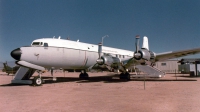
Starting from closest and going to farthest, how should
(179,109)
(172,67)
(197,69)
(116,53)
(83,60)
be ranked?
1. (179,109)
2. (83,60)
3. (116,53)
4. (197,69)
5. (172,67)

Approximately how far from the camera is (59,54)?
531 inches

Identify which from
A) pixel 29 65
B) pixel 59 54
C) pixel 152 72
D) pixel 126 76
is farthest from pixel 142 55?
pixel 29 65

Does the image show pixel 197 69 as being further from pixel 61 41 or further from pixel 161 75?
pixel 61 41

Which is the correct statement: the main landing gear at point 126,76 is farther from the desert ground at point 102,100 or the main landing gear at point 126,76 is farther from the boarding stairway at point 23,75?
the boarding stairway at point 23,75

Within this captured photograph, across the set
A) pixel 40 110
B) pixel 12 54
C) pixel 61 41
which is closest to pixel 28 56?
pixel 12 54

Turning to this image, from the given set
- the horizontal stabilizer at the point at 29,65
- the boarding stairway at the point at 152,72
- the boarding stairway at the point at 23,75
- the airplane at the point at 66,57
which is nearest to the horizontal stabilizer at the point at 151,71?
the boarding stairway at the point at 152,72

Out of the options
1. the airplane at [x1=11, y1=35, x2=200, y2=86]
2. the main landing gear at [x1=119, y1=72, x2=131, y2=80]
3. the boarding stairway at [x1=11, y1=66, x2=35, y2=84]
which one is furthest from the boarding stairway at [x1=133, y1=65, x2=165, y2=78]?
the boarding stairway at [x1=11, y1=66, x2=35, y2=84]

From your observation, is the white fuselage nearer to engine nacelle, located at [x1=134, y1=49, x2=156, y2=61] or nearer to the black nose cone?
the black nose cone

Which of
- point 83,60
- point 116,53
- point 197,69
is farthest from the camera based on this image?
point 197,69

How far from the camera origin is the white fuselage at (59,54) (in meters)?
12.3

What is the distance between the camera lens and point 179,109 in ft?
17.6

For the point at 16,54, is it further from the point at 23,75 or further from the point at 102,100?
the point at 102,100

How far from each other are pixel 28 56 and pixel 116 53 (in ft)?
32.2

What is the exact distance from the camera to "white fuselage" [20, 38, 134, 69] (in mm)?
12266
